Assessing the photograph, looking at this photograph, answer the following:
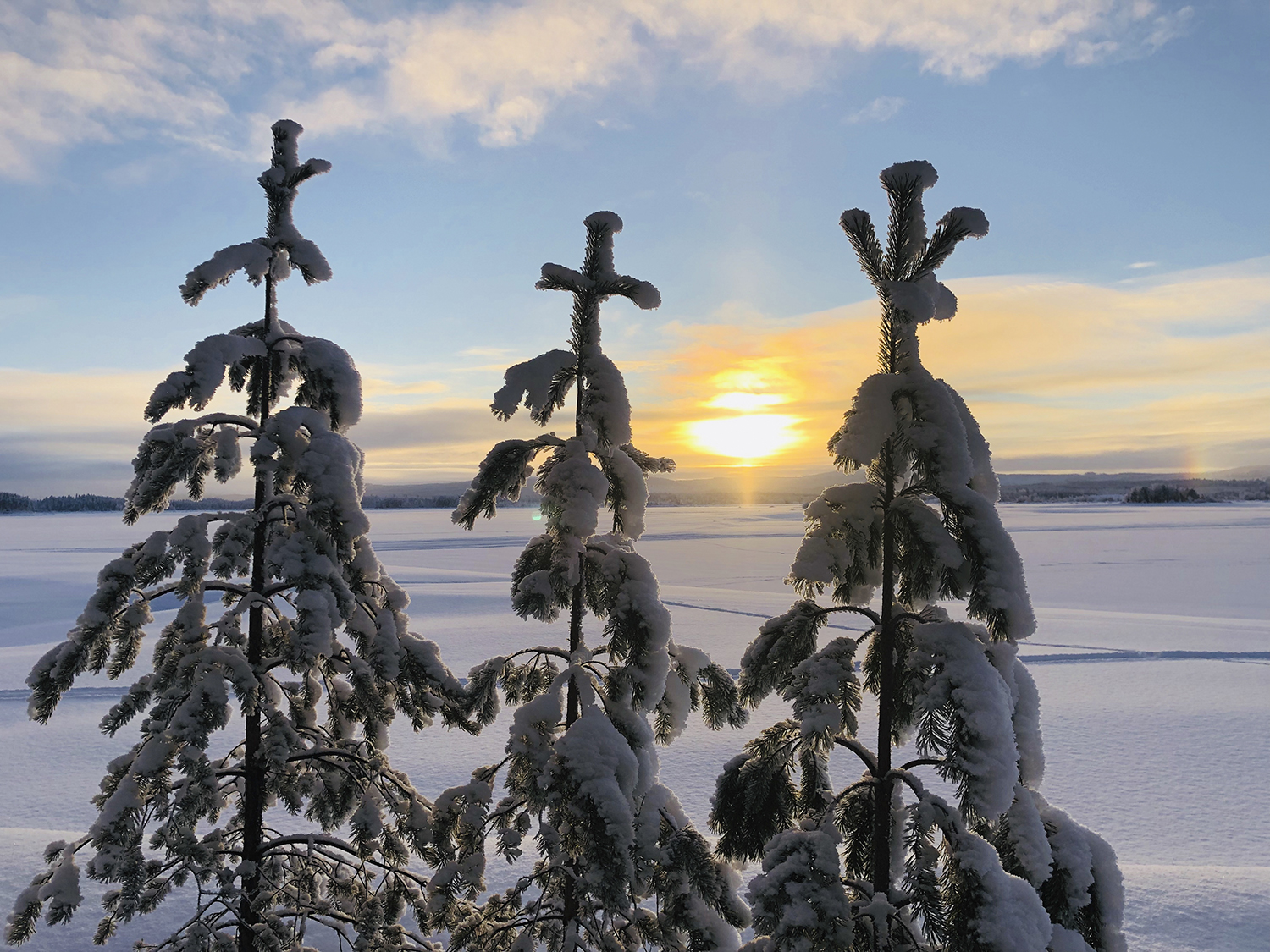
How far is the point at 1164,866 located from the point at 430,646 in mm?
6899

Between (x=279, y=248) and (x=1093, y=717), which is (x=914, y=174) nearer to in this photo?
(x=279, y=248)

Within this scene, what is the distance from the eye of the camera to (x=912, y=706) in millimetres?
3576

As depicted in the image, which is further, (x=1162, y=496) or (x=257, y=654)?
(x=1162, y=496)

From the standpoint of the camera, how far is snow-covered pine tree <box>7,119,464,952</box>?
4.18 metres

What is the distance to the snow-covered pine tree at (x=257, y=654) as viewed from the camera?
13.7ft

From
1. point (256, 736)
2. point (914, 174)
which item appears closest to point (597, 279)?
point (914, 174)

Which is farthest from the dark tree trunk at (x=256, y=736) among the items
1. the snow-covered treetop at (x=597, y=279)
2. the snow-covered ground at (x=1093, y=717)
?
the snow-covered ground at (x=1093, y=717)

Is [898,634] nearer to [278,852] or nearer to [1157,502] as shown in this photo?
[278,852]

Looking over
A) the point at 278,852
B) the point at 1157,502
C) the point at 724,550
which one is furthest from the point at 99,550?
the point at 1157,502

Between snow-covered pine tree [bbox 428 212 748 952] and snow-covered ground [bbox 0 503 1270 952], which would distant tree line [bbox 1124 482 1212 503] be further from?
snow-covered pine tree [bbox 428 212 748 952]

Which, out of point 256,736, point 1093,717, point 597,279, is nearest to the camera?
point 597,279

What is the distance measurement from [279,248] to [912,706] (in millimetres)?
4701

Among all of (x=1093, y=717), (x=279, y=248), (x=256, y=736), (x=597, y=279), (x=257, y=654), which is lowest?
(x=1093, y=717)

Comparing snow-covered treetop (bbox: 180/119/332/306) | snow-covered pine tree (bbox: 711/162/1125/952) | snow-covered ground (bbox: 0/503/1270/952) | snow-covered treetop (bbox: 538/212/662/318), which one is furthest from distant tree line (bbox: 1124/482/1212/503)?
snow-covered treetop (bbox: 180/119/332/306)
